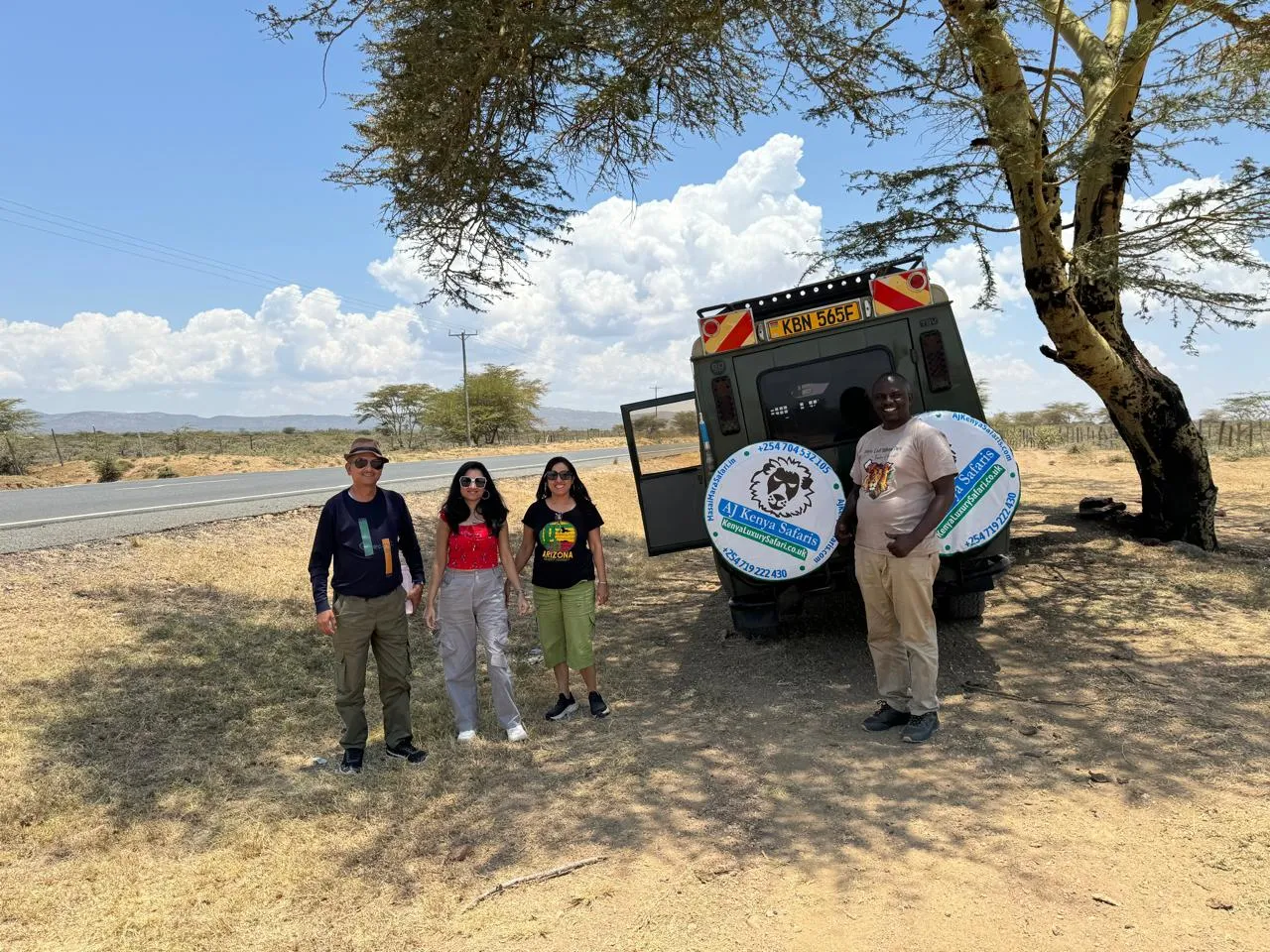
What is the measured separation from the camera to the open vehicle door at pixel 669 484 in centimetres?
658

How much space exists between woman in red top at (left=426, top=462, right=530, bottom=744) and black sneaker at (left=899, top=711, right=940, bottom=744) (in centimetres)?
229

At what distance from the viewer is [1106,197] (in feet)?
29.0

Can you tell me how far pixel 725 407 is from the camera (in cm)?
610

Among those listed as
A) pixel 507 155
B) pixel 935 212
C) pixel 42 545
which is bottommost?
pixel 42 545

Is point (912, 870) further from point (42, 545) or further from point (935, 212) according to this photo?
point (42, 545)

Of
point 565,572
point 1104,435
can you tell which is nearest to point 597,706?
point 565,572

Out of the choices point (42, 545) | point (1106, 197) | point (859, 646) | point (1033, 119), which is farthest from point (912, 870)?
point (42, 545)

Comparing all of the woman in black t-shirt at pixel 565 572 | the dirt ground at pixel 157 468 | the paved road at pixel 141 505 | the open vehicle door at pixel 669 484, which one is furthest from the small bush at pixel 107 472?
the woman in black t-shirt at pixel 565 572

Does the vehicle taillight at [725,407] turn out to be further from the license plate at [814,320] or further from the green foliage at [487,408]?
the green foliage at [487,408]

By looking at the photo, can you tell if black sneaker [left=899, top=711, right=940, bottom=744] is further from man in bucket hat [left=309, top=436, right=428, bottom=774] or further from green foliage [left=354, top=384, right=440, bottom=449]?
green foliage [left=354, top=384, right=440, bottom=449]

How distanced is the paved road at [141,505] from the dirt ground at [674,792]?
2.48m

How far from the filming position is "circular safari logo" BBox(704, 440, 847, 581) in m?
5.33

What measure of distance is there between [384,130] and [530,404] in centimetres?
6326

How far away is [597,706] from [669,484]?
194cm
